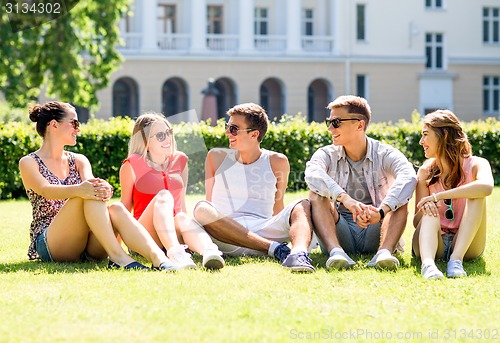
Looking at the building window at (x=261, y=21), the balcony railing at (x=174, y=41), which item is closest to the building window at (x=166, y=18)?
the balcony railing at (x=174, y=41)

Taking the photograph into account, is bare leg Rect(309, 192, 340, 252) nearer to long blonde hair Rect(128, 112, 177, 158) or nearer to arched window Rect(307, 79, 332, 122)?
long blonde hair Rect(128, 112, 177, 158)

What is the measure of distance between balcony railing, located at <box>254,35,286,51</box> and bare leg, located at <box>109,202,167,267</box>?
3513 cm

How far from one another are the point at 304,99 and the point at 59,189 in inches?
1396

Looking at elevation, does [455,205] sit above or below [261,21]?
below

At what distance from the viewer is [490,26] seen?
44156 millimetres

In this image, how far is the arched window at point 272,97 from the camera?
42219 millimetres

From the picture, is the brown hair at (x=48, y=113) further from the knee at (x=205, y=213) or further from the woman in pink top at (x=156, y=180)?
the knee at (x=205, y=213)

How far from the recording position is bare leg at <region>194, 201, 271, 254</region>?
6477 millimetres

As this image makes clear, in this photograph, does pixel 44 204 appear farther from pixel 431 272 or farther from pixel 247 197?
pixel 431 272

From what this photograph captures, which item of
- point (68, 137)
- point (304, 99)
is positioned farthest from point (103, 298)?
point (304, 99)

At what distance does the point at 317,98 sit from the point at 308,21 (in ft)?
12.5

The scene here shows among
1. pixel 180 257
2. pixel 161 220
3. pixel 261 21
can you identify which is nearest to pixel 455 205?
pixel 180 257

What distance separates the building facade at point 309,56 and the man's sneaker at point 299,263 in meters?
33.0

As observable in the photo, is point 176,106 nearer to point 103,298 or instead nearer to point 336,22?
point 336,22
